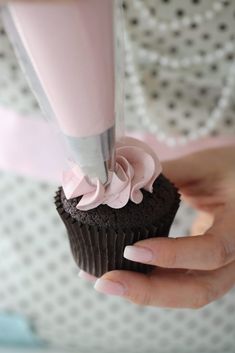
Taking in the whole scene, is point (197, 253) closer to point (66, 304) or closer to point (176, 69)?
point (176, 69)

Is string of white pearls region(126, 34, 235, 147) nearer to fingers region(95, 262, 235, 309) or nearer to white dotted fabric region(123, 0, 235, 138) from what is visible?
white dotted fabric region(123, 0, 235, 138)

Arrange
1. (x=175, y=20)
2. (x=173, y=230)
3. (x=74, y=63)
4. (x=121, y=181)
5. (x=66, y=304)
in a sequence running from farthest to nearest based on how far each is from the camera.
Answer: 1. (x=66, y=304)
2. (x=173, y=230)
3. (x=175, y=20)
4. (x=121, y=181)
5. (x=74, y=63)

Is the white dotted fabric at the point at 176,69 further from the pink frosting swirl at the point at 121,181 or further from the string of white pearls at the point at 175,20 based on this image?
the pink frosting swirl at the point at 121,181

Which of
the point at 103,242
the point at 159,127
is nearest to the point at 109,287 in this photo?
the point at 103,242

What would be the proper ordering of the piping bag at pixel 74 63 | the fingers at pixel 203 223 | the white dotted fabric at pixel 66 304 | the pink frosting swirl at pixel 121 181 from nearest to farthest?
the piping bag at pixel 74 63 < the pink frosting swirl at pixel 121 181 < the fingers at pixel 203 223 < the white dotted fabric at pixel 66 304

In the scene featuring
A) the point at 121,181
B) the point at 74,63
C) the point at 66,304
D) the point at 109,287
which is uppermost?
the point at 74,63

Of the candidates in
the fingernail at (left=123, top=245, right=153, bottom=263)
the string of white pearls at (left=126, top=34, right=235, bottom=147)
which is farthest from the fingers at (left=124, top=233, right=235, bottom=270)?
the string of white pearls at (left=126, top=34, right=235, bottom=147)

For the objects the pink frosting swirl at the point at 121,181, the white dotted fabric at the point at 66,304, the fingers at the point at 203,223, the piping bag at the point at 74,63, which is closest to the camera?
the piping bag at the point at 74,63

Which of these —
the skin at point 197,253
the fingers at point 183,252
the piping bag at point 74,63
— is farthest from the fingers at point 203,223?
the piping bag at point 74,63
